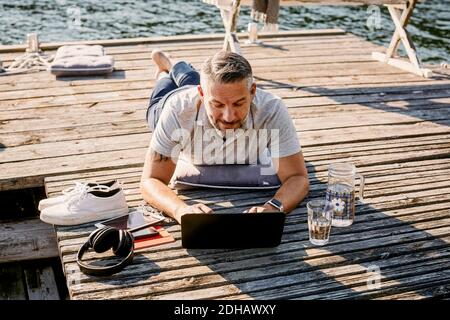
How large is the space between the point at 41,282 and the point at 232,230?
195cm

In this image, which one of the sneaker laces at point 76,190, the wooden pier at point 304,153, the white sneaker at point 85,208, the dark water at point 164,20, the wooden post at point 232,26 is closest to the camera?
the wooden pier at point 304,153

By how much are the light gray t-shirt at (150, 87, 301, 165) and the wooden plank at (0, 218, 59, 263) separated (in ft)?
4.20

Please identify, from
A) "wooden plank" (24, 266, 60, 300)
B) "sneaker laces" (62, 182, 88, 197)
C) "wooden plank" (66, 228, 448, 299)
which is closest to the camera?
"wooden plank" (66, 228, 448, 299)

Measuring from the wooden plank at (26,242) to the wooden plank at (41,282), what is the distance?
0.49 feet

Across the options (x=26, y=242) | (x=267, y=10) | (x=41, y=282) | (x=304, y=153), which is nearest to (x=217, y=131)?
(x=304, y=153)

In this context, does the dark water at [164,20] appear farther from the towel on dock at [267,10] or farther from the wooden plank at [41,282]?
the wooden plank at [41,282]

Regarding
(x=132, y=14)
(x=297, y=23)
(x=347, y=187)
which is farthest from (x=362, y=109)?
(x=132, y=14)

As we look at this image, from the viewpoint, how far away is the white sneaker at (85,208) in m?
3.92

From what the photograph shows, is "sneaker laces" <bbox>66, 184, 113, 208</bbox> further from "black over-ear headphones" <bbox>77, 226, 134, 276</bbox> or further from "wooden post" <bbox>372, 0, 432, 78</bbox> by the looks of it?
"wooden post" <bbox>372, 0, 432, 78</bbox>

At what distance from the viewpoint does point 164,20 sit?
1491 centimetres

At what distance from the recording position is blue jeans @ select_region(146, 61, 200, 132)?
5031mm

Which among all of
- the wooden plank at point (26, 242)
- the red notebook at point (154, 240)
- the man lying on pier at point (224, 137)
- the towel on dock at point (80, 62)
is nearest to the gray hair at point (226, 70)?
the man lying on pier at point (224, 137)

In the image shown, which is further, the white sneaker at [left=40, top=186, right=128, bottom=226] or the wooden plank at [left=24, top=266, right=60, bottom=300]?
the wooden plank at [left=24, top=266, right=60, bottom=300]

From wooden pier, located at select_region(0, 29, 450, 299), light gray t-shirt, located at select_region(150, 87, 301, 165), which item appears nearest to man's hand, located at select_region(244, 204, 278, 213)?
wooden pier, located at select_region(0, 29, 450, 299)
